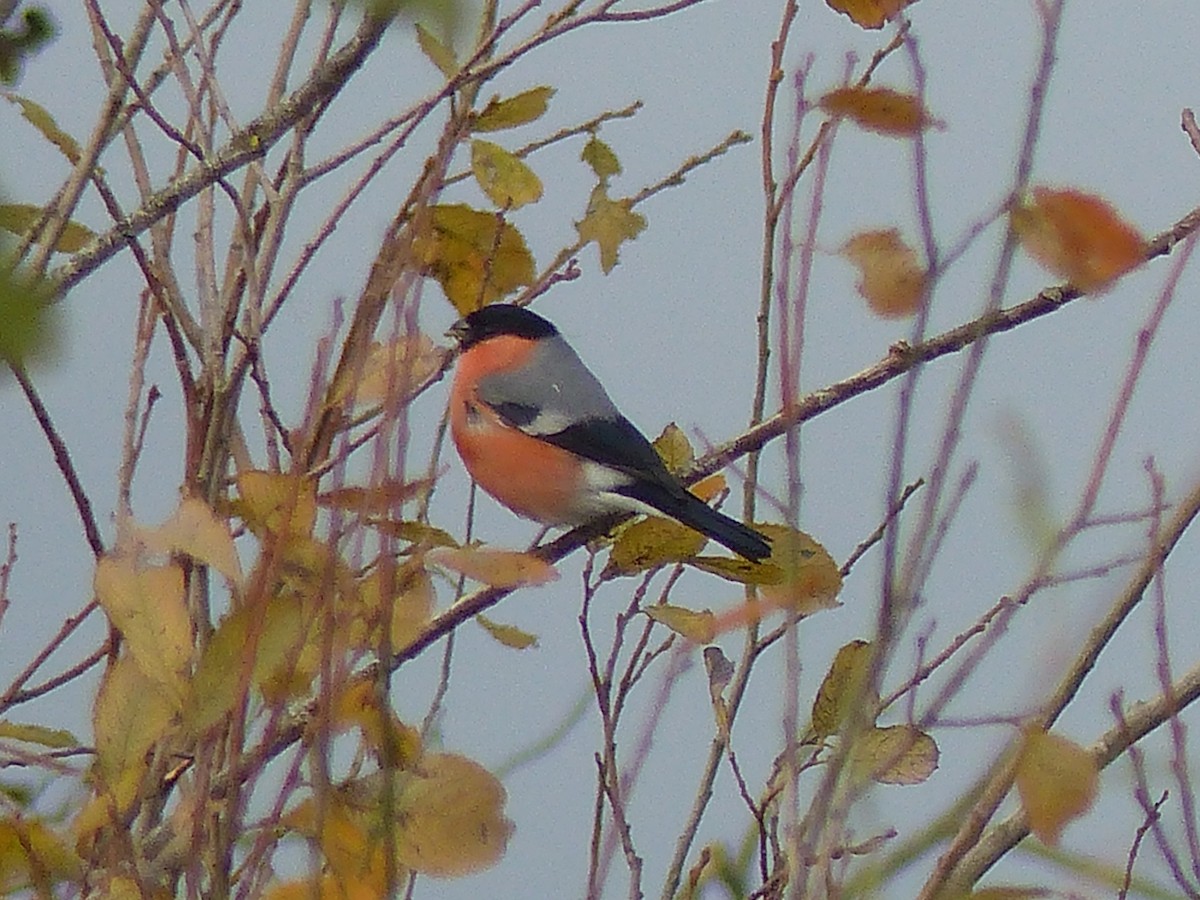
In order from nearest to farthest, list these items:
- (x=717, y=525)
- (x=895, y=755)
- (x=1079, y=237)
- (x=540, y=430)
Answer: (x=1079, y=237), (x=895, y=755), (x=717, y=525), (x=540, y=430)

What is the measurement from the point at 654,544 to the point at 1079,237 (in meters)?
0.25

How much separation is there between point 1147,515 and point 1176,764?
11cm

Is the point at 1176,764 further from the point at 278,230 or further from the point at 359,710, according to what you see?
the point at 278,230

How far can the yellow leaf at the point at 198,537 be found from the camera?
0.46 m

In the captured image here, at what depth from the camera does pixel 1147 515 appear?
1.67 feet

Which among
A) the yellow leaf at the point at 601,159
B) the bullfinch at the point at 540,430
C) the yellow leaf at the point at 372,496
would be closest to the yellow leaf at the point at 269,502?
the yellow leaf at the point at 372,496

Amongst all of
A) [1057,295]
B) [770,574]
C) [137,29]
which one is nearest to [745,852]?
[770,574]

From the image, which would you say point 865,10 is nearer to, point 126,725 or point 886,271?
point 886,271

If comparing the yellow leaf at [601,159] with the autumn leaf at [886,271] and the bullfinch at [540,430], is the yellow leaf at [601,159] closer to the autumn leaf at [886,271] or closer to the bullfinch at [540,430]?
the autumn leaf at [886,271]

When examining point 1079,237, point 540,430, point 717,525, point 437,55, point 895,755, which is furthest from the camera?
point 540,430

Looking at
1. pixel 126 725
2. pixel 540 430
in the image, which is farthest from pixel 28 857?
pixel 540 430

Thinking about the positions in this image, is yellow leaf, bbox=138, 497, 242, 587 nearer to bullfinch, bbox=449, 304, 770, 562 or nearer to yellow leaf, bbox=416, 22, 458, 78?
yellow leaf, bbox=416, 22, 458, 78

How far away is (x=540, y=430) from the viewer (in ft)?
4.87

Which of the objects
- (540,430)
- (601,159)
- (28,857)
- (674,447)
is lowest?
(28,857)
